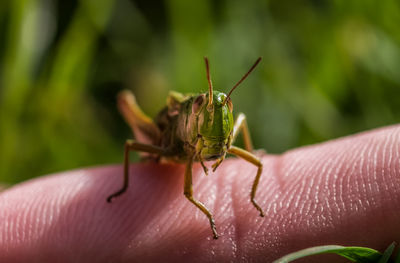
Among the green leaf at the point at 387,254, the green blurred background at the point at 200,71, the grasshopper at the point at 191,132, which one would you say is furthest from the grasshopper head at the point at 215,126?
the green blurred background at the point at 200,71

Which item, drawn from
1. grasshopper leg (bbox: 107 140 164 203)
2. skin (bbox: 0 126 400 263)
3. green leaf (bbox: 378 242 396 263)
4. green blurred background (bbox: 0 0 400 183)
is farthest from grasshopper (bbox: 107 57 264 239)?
green blurred background (bbox: 0 0 400 183)

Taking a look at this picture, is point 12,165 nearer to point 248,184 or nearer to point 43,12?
point 43,12

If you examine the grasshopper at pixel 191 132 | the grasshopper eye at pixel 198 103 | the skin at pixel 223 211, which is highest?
the grasshopper eye at pixel 198 103

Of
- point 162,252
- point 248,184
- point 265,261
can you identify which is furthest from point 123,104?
point 265,261

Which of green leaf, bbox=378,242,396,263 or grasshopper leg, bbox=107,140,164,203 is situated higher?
grasshopper leg, bbox=107,140,164,203

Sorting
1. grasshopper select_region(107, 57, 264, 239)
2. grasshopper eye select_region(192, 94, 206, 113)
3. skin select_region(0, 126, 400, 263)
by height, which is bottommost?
skin select_region(0, 126, 400, 263)

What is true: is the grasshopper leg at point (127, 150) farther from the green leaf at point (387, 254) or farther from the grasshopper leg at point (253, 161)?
the green leaf at point (387, 254)

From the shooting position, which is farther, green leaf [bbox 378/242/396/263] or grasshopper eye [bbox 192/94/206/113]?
grasshopper eye [bbox 192/94/206/113]

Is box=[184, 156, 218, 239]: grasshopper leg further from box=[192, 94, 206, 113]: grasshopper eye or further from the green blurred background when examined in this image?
the green blurred background
